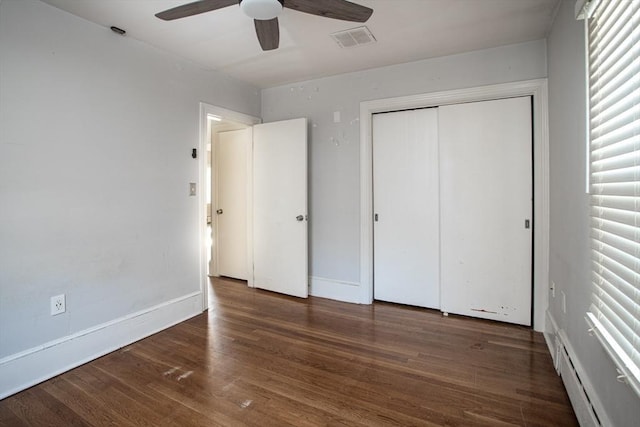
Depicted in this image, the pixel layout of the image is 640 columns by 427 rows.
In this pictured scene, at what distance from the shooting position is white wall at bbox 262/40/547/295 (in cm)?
306

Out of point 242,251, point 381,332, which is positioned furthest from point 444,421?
point 242,251

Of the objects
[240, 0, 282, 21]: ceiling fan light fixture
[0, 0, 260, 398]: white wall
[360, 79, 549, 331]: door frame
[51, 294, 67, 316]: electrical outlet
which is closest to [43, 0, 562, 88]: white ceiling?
[0, 0, 260, 398]: white wall

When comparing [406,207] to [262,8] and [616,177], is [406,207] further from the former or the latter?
[262,8]

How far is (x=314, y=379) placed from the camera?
207cm

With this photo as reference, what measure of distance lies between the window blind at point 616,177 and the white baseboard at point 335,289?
2.21m

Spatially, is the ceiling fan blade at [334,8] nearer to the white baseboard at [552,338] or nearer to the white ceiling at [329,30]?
the white ceiling at [329,30]

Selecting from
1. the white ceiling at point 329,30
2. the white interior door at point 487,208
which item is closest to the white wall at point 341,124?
the white ceiling at point 329,30

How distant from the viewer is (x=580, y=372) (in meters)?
1.68

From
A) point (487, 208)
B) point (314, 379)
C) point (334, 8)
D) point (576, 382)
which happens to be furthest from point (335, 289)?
point (334, 8)

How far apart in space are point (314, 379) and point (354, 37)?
2.53m

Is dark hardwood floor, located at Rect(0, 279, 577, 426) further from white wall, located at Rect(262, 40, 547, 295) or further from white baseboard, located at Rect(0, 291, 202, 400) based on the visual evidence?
white wall, located at Rect(262, 40, 547, 295)

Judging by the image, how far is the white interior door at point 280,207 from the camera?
3.62 m

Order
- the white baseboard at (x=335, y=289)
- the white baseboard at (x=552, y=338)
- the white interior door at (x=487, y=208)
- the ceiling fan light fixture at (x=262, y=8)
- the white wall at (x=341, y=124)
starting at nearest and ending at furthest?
1. the ceiling fan light fixture at (x=262, y=8)
2. the white baseboard at (x=552, y=338)
3. the white interior door at (x=487, y=208)
4. the white wall at (x=341, y=124)
5. the white baseboard at (x=335, y=289)

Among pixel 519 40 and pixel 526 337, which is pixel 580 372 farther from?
pixel 519 40
